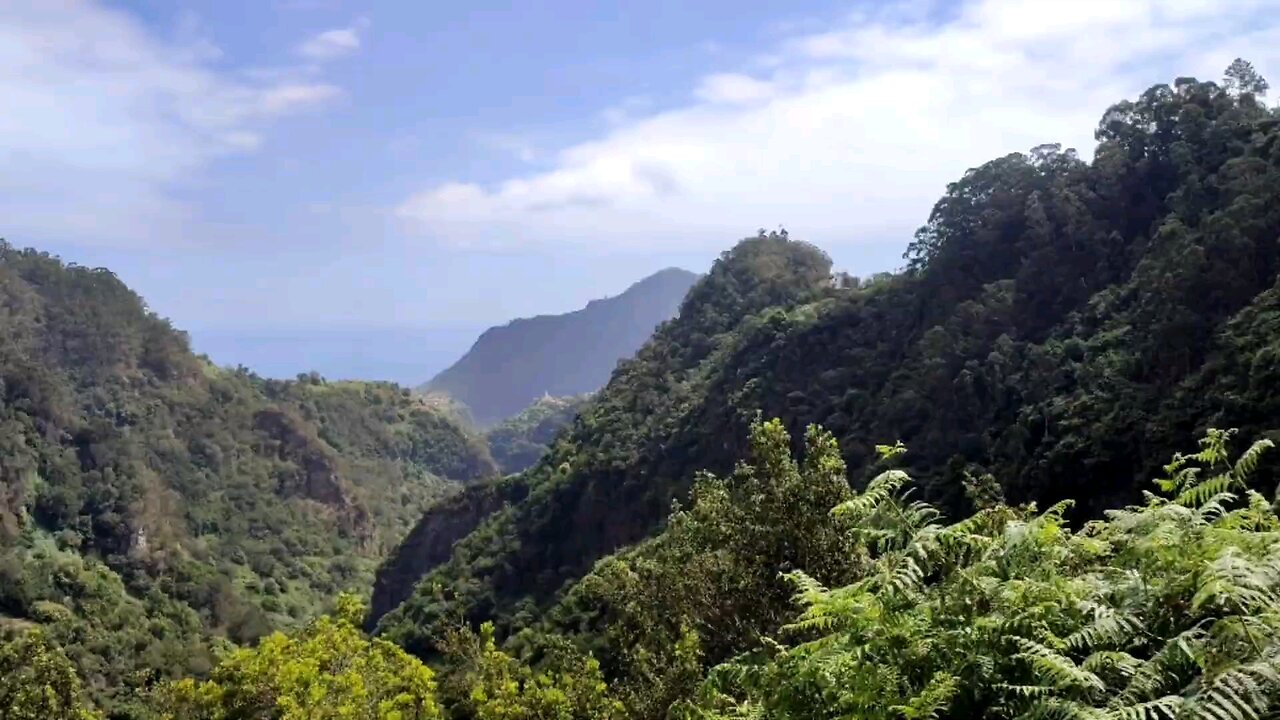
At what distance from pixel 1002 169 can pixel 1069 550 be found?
38.9 metres

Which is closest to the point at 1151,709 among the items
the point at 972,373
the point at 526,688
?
the point at 526,688

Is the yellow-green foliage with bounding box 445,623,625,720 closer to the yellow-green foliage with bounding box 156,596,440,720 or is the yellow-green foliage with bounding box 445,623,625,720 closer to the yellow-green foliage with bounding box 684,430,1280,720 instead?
the yellow-green foliage with bounding box 156,596,440,720

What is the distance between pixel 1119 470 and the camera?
2380cm

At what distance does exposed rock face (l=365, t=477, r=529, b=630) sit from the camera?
57.1 metres

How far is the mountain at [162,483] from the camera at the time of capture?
5709 centimetres

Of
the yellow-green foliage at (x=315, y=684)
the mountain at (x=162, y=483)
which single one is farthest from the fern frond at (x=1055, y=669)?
the mountain at (x=162, y=483)

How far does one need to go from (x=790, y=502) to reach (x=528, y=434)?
456 ft

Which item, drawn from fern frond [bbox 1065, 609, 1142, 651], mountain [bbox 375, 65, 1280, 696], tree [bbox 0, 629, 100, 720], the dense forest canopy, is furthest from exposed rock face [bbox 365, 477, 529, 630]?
fern frond [bbox 1065, 609, 1142, 651]

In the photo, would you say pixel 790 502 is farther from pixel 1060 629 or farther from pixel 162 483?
pixel 162 483

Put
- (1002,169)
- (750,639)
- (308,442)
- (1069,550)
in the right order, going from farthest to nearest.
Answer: (308,442) → (1002,169) → (750,639) → (1069,550)

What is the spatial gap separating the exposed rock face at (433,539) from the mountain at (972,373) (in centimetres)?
305

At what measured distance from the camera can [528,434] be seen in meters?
145

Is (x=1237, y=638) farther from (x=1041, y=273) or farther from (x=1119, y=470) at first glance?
(x=1041, y=273)

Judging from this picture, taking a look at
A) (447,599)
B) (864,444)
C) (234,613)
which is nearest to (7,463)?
(234,613)
